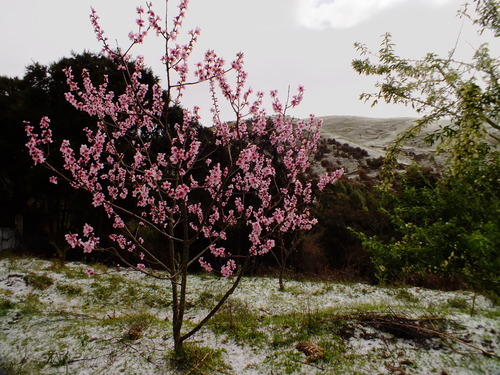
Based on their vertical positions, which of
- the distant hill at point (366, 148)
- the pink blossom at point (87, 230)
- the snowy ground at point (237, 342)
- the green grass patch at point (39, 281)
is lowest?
the green grass patch at point (39, 281)

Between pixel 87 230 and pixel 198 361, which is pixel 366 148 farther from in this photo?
pixel 87 230

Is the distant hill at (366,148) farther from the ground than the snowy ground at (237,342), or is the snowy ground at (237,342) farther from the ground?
the distant hill at (366,148)

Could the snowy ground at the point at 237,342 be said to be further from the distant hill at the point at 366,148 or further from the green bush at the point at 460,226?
the distant hill at the point at 366,148

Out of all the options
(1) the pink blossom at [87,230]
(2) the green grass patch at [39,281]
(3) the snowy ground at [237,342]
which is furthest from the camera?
(2) the green grass patch at [39,281]

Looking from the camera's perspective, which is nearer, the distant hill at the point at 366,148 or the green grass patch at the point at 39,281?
the green grass patch at the point at 39,281

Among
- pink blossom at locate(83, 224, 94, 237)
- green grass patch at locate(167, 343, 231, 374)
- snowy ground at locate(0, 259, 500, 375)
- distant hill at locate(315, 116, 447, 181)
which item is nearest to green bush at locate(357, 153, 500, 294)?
snowy ground at locate(0, 259, 500, 375)

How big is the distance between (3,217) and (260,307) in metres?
18.6

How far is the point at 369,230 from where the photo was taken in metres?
16.8

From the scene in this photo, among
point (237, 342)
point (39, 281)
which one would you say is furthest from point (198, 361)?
point (39, 281)

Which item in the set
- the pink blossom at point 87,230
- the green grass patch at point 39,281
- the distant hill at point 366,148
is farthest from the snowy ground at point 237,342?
the distant hill at point 366,148

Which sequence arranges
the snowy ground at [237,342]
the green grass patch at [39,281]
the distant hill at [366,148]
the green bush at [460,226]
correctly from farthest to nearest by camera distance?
the distant hill at [366,148]
the green grass patch at [39,281]
the green bush at [460,226]
the snowy ground at [237,342]

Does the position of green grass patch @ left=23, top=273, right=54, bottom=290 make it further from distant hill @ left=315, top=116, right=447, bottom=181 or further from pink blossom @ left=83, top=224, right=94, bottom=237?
distant hill @ left=315, top=116, right=447, bottom=181

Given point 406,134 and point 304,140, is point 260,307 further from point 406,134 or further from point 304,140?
point 406,134

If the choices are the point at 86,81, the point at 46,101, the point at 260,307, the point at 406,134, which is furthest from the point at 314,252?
the point at 46,101
